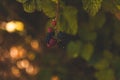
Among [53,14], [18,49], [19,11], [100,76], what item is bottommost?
[18,49]

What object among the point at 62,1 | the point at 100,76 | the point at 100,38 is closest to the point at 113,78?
the point at 100,76

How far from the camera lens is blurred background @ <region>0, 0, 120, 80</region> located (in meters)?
1.81

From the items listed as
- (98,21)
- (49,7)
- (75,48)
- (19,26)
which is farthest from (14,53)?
(49,7)

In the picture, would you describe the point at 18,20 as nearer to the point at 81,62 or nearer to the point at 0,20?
the point at 0,20

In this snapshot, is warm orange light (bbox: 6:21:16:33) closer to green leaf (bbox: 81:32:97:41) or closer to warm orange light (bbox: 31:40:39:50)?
warm orange light (bbox: 31:40:39:50)

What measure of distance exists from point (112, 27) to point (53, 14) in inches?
36.9

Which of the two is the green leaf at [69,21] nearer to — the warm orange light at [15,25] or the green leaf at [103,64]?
the green leaf at [103,64]

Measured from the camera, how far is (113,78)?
189cm

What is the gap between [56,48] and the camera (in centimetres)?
224

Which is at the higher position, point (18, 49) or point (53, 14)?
point (53, 14)

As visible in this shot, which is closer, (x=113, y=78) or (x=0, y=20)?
(x=113, y=78)

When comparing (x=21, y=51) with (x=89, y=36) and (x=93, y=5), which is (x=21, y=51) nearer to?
(x=89, y=36)

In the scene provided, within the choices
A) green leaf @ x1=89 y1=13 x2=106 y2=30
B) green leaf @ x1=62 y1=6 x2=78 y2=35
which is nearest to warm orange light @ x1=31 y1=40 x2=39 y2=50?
green leaf @ x1=89 y1=13 x2=106 y2=30

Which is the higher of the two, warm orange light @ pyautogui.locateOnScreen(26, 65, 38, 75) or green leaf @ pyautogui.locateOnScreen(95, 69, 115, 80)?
green leaf @ pyautogui.locateOnScreen(95, 69, 115, 80)
